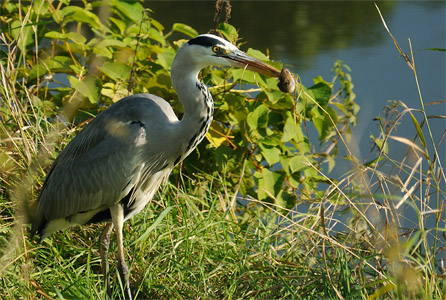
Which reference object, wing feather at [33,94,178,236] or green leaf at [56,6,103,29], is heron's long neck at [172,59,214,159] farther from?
green leaf at [56,6,103,29]

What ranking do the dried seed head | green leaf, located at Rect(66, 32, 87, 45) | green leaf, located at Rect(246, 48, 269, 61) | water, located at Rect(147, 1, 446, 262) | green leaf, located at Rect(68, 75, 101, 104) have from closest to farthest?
the dried seed head
green leaf, located at Rect(246, 48, 269, 61)
green leaf, located at Rect(68, 75, 101, 104)
green leaf, located at Rect(66, 32, 87, 45)
water, located at Rect(147, 1, 446, 262)

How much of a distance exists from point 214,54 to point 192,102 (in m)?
0.23

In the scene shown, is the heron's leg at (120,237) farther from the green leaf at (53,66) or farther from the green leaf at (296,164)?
the green leaf at (53,66)

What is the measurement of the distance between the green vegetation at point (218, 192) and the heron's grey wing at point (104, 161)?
137 mm

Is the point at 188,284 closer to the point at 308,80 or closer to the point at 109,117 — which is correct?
the point at 109,117

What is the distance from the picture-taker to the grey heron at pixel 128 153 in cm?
299

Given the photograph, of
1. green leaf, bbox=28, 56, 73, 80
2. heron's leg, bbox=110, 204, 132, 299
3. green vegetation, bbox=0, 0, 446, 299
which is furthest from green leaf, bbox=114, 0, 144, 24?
heron's leg, bbox=110, 204, 132, 299

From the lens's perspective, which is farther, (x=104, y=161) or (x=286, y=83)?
(x=104, y=161)

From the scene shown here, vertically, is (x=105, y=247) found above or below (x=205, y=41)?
below

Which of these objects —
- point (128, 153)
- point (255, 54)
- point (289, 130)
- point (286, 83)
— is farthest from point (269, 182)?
point (286, 83)

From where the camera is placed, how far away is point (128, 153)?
10.1ft

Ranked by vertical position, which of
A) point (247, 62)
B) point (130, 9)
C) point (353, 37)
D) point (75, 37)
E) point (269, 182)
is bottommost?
point (353, 37)

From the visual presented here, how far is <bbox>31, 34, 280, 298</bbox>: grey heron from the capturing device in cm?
299

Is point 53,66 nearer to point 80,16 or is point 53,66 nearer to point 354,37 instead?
point 80,16
